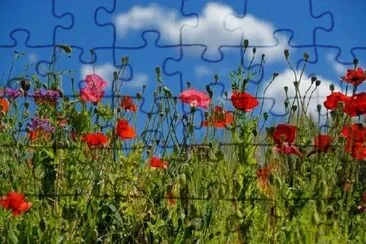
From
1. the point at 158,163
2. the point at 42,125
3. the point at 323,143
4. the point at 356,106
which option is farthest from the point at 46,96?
the point at 356,106

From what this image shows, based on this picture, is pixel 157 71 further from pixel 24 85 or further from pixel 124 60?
pixel 24 85

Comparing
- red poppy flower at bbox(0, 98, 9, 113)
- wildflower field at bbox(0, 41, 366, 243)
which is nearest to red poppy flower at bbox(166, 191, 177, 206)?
wildflower field at bbox(0, 41, 366, 243)

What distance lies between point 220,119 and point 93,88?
598 millimetres

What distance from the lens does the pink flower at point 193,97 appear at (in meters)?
3.91

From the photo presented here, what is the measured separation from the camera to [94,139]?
12.7 ft

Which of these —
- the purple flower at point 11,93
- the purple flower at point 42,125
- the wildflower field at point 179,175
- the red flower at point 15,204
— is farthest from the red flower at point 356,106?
the purple flower at point 11,93

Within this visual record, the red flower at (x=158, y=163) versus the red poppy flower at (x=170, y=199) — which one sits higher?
the red flower at (x=158, y=163)

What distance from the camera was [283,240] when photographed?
3.45m

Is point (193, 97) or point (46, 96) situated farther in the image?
point (46, 96)

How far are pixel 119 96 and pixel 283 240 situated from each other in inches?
44.3

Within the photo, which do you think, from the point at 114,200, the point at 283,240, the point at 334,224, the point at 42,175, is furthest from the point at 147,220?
the point at 334,224

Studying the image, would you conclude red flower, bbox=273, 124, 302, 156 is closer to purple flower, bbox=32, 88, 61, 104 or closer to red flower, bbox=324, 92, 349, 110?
red flower, bbox=324, 92, 349, 110

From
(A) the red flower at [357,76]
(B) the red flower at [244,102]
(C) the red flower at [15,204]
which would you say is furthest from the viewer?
(A) the red flower at [357,76]

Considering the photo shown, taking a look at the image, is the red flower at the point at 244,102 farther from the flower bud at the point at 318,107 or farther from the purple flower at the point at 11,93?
the purple flower at the point at 11,93
